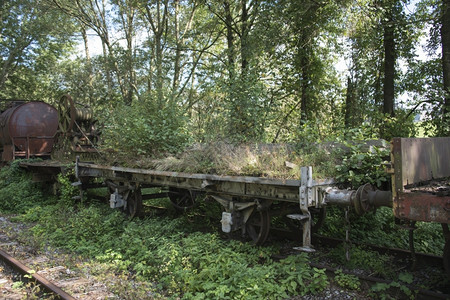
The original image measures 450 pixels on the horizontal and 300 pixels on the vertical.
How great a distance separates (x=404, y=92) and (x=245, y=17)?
24.3 ft

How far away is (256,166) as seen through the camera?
5855 mm

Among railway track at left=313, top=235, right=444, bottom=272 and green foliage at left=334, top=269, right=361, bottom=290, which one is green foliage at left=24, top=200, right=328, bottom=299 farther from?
railway track at left=313, top=235, right=444, bottom=272

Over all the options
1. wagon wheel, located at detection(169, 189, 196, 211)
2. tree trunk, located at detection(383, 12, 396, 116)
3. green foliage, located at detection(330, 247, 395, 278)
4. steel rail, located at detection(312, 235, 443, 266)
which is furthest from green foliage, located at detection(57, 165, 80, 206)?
tree trunk, located at detection(383, 12, 396, 116)

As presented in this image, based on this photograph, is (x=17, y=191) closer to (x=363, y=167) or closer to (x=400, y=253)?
(x=363, y=167)

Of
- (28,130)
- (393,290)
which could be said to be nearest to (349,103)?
(393,290)

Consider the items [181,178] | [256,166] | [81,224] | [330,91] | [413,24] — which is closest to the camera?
[256,166]

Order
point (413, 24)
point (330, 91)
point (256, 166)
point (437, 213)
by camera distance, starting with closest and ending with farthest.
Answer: point (437, 213) < point (256, 166) < point (413, 24) < point (330, 91)

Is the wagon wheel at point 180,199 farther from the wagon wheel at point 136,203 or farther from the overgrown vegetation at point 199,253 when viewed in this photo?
the wagon wheel at point 136,203

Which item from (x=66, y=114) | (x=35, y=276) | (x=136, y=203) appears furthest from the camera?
(x=66, y=114)

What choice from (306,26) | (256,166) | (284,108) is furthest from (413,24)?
(256,166)

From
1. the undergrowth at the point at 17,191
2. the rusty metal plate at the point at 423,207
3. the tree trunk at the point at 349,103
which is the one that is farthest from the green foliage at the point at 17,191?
Answer: the tree trunk at the point at 349,103

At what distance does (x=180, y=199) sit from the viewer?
32.1ft

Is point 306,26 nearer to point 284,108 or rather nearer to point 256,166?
point 284,108

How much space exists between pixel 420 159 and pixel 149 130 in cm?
593
